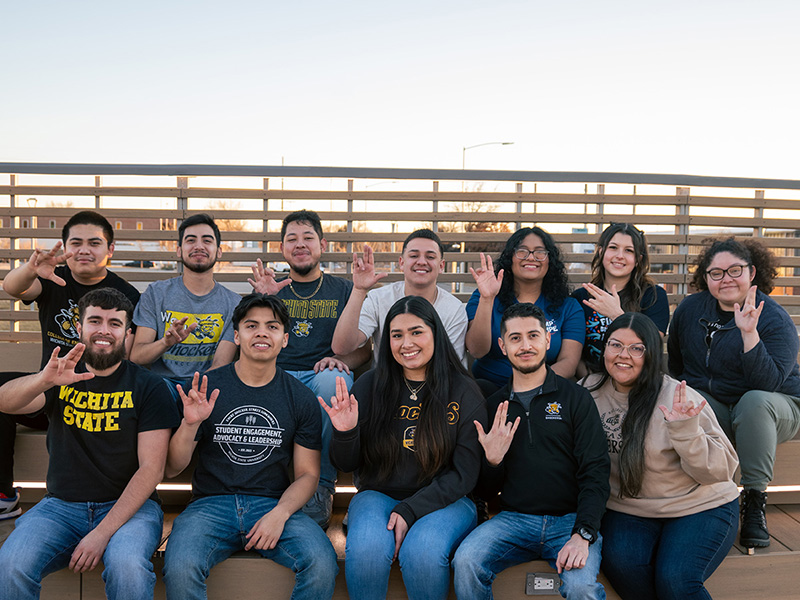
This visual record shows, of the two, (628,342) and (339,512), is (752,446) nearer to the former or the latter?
(628,342)

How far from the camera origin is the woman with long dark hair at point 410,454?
1879 millimetres

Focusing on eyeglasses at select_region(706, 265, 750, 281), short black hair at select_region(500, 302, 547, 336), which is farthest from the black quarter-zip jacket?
eyeglasses at select_region(706, 265, 750, 281)

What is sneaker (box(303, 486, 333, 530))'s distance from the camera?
2.33m

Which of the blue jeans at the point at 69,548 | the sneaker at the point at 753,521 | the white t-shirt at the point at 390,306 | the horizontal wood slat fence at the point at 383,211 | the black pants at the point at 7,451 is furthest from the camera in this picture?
the horizontal wood slat fence at the point at 383,211

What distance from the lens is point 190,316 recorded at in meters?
2.72

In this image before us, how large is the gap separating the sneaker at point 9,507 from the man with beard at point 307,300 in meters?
1.33

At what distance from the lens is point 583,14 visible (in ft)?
21.8

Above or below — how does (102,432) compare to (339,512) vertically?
above

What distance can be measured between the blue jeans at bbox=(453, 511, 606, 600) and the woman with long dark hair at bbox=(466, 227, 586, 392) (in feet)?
2.37

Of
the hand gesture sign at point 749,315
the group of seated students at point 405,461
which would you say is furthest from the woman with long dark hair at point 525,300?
the hand gesture sign at point 749,315

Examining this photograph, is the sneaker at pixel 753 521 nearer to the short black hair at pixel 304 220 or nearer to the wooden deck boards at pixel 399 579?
the wooden deck boards at pixel 399 579

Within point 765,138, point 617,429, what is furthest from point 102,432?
point 765,138

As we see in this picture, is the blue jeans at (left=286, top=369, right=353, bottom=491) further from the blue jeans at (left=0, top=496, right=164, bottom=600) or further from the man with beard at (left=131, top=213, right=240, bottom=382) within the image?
the blue jeans at (left=0, top=496, right=164, bottom=600)

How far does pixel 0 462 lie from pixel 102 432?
0.83m
